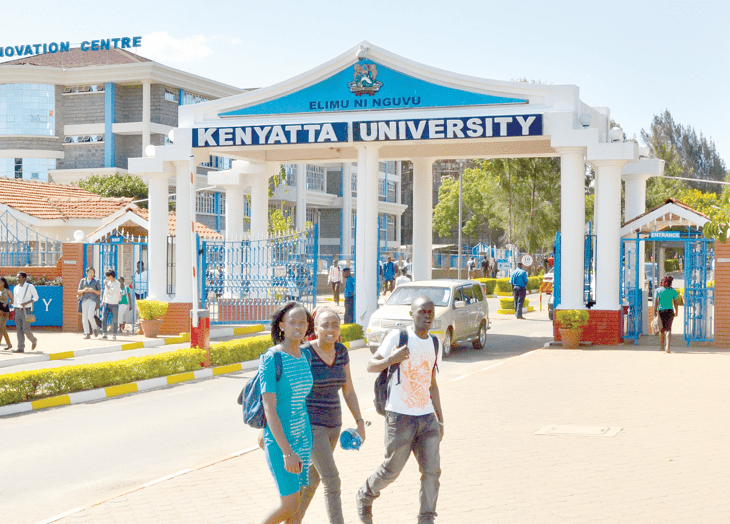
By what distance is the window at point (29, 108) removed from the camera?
55.1 meters

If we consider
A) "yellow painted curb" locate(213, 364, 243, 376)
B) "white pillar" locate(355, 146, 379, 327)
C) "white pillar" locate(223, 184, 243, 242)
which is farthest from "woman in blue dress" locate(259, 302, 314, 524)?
"white pillar" locate(223, 184, 243, 242)

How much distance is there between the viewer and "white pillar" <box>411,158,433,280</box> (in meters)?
25.2

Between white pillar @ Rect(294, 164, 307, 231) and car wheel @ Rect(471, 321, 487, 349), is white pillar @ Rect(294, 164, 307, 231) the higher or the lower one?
the higher one

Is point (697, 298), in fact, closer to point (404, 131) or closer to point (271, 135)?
point (404, 131)

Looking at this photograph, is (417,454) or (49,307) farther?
(49,307)

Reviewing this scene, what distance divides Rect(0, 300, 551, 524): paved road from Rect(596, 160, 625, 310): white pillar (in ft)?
19.3

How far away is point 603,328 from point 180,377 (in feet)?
30.7

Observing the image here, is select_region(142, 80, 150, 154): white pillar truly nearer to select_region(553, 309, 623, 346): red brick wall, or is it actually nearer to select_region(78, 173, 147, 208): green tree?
select_region(78, 173, 147, 208): green tree

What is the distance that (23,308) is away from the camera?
18.7 metres

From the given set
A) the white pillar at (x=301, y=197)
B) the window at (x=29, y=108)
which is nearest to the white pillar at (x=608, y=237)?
the white pillar at (x=301, y=197)

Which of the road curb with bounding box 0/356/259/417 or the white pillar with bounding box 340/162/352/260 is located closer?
the road curb with bounding box 0/356/259/417

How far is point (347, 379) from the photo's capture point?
6164 millimetres

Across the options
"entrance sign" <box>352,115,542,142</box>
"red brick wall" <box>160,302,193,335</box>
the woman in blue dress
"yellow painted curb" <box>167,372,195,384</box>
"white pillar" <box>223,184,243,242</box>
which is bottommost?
"yellow painted curb" <box>167,372,195,384</box>

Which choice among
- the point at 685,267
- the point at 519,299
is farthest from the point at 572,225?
the point at 519,299
